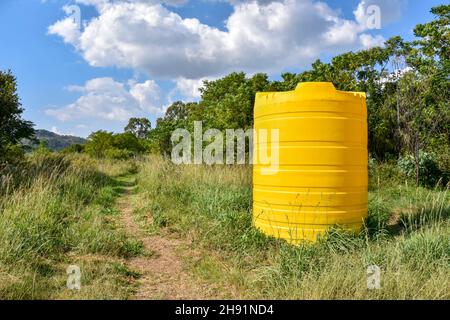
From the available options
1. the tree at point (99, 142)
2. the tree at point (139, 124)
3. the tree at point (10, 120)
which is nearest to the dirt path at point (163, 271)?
the tree at point (10, 120)

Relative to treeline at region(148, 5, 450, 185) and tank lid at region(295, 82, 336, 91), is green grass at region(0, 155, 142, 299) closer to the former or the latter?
tank lid at region(295, 82, 336, 91)

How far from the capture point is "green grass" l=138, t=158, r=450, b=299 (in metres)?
2.99

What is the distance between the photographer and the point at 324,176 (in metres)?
4.29

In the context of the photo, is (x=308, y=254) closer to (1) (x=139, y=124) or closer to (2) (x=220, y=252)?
(2) (x=220, y=252)

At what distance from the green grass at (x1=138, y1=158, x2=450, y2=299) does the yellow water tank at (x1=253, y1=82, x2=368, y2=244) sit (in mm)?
240

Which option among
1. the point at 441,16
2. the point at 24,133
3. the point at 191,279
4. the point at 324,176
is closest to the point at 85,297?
the point at 191,279

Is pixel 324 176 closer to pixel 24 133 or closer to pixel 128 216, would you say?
A: pixel 128 216

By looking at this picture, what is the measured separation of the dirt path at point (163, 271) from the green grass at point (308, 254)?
0.63 feet

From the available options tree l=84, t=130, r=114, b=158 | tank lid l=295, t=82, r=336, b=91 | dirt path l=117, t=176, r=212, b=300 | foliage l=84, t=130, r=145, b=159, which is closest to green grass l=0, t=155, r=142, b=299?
dirt path l=117, t=176, r=212, b=300

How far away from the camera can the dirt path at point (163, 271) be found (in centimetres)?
346

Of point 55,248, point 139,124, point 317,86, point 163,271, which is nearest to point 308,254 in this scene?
point 163,271

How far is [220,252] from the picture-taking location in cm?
441
